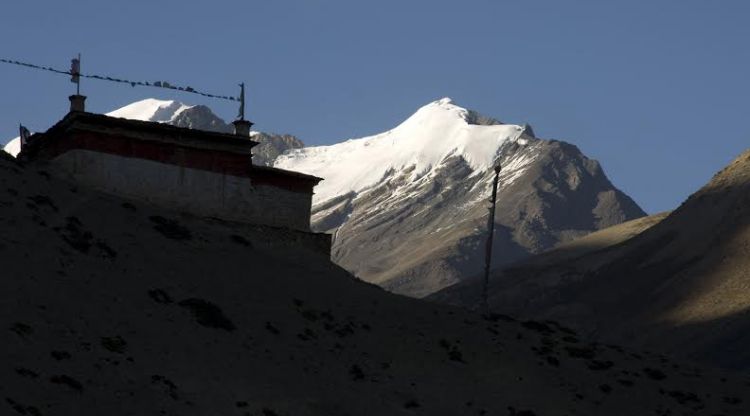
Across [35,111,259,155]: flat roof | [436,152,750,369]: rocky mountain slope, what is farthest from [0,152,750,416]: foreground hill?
[436,152,750,369]: rocky mountain slope

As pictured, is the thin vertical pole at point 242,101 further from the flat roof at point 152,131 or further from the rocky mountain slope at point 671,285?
the rocky mountain slope at point 671,285

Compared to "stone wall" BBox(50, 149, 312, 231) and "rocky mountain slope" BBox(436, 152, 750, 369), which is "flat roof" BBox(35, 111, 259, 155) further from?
"rocky mountain slope" BBox(436, 152, 750, 369)

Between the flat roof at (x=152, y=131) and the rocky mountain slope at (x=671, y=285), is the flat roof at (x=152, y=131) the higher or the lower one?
the lower one

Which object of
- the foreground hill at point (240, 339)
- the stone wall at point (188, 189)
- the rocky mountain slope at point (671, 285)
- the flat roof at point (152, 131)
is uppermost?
the rocky mountain slope at point (671, 285)

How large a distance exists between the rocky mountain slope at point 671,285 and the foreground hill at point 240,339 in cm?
5767

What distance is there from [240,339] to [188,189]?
14105 mm

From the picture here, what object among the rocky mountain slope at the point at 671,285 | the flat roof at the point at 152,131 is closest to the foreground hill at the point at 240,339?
the flat roof at the point at 152,131

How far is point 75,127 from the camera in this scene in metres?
61.9

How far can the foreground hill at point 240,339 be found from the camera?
44469 mm

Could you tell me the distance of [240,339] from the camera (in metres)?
51.7

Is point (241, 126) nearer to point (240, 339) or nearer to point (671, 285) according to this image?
point (240, 339)

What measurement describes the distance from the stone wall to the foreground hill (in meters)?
1.29

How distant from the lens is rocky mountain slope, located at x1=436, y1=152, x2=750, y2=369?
12825 centimetres

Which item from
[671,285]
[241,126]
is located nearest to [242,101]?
[241,126]
